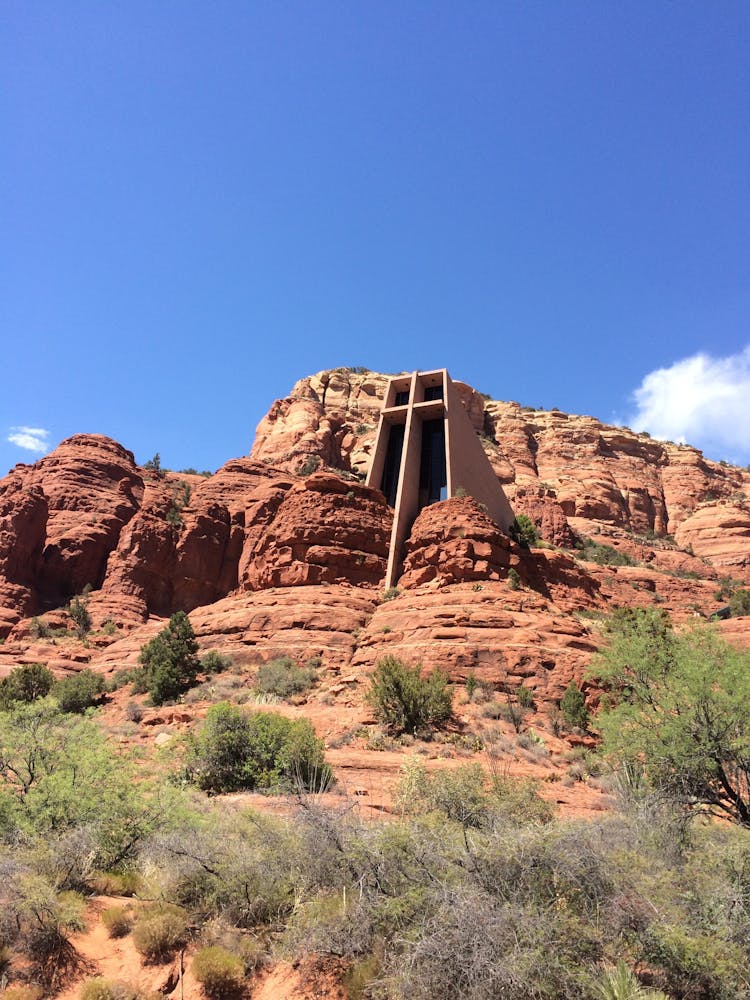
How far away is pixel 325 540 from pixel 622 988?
25.2m

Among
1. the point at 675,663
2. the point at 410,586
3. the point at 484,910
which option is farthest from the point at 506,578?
the point at 484,910

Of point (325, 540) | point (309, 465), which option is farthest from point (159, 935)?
point (309, 465)

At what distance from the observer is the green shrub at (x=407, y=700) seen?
16.7 meters

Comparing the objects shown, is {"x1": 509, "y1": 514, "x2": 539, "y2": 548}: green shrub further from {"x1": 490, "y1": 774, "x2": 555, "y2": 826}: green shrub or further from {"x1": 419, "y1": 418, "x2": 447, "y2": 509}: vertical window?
{"x1": 490, "y1": 774, "x2": 555, "y2": 826}: green shrub

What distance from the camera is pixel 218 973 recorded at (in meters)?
6.45

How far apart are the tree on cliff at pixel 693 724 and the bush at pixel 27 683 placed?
67.9ft

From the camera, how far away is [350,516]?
1216 inches

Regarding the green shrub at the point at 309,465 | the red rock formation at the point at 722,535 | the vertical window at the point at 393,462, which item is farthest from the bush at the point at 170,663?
the red rock formation at the point at 722,535

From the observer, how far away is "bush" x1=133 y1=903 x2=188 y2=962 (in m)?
6.97

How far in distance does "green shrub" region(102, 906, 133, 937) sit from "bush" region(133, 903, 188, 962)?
0.69 feet

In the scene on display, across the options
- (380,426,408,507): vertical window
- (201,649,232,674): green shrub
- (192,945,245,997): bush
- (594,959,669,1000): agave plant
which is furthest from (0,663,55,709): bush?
(594,959,669,1000): agave plant

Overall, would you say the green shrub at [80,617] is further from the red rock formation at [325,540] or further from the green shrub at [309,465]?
the green shrub at [309,465]

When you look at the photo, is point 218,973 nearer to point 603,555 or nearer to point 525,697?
point 525,697

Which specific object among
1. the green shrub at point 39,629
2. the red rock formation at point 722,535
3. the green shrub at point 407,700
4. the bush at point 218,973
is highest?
the red rock formation at point 722,535
